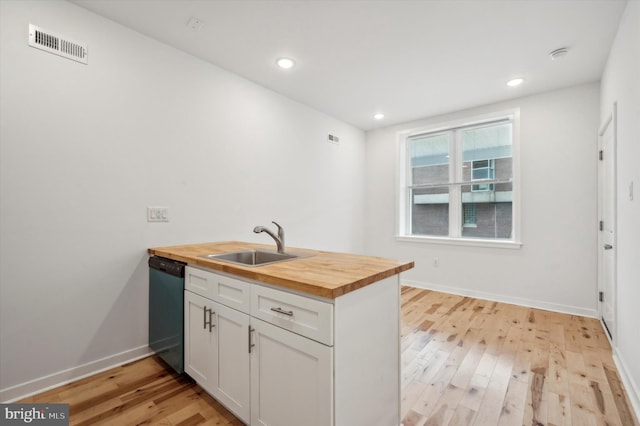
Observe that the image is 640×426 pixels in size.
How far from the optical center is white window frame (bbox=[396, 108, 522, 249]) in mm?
3717

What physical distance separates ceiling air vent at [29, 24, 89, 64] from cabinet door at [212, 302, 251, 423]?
203 centimetres

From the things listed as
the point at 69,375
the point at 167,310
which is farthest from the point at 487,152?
the point at 69,375

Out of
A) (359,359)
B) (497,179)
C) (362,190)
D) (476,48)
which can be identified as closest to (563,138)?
(497,179)

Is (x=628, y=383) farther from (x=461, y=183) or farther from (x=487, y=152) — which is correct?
(x=487, y=152)

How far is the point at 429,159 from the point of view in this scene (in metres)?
4.62

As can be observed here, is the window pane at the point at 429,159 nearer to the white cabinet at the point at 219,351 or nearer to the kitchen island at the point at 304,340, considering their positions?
the kitchen island at the point at 304,340

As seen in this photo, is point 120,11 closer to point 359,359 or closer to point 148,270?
point 148,270

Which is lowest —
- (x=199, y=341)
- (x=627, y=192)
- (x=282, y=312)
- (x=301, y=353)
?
(x=199, y=341)

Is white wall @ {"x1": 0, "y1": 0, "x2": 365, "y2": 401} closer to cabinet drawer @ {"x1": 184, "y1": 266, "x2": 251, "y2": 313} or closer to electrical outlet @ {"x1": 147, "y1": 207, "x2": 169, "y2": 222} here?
electrical outlet @ {"x1": 147, "y1": 207, "x2": 169, "y2": 222}

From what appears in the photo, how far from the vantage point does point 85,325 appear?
2.12 m

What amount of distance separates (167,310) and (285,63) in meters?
2.45

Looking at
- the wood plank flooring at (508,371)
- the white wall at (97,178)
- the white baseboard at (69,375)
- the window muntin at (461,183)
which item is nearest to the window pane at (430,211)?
the window muntin at (461,183)

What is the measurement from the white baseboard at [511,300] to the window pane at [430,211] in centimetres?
81

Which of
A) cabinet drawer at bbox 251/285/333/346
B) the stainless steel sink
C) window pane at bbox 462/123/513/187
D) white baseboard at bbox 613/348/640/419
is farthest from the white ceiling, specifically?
white baseboard at bbox 613/348/640/419
